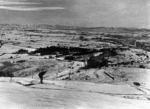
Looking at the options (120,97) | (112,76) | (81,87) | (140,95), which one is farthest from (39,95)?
(112,76)

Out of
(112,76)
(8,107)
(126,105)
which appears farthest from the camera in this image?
(112,76)

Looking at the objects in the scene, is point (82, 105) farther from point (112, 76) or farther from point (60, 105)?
point (112, 76)

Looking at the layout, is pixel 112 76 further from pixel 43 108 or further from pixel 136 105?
pixel 43 108

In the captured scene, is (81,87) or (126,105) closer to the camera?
(126,105)

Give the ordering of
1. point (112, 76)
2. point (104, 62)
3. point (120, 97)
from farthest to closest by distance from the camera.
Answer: point (104, 62) → point (112, 76) → point (120, 97)

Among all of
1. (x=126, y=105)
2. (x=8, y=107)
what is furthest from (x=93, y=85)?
(x=8, y=107)

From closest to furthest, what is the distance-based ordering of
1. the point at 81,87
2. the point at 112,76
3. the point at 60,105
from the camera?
the point at 60,105 → the point at 81,87 → the point at 112,76

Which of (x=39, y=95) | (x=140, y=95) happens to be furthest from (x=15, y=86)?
(x=140, y=95)

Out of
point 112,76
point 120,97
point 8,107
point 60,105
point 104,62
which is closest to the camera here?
point 8,107
